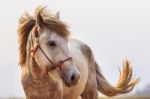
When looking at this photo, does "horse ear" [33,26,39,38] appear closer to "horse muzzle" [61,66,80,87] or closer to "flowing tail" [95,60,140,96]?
"horse muzzle" [61,66,80,87]

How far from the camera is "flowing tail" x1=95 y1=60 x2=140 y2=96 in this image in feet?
26.4

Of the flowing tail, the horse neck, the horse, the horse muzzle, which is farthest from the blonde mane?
the flowing tail

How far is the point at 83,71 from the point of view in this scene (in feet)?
23.1

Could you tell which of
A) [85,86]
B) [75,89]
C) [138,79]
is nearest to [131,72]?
[138,79]

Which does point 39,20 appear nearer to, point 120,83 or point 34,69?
point 34,69

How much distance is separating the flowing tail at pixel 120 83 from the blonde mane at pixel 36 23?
6.74ft

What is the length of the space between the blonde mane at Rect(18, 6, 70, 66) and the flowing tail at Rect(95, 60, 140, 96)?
2053 mm

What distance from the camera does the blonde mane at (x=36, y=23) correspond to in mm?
5852

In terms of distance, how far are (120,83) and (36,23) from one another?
9.23ft

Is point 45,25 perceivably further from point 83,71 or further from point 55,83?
point 83,71

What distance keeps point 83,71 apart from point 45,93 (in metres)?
1.16

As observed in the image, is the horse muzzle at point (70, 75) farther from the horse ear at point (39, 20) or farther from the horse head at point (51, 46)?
the horse ear at point (39, 20)

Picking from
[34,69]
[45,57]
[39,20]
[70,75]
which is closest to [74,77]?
[70,75]

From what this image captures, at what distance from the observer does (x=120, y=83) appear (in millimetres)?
8422
